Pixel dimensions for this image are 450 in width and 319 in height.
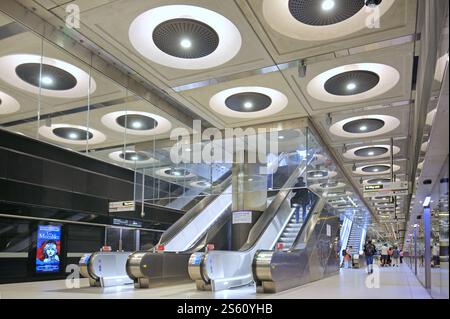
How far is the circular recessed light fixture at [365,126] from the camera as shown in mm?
11656

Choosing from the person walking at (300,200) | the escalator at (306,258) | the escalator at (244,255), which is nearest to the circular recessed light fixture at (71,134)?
the escalator at (244,255)

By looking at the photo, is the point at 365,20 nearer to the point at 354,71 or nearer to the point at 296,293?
the point at 354,71

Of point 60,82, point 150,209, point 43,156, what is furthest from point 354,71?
point 150,209

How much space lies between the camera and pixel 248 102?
10695 mm

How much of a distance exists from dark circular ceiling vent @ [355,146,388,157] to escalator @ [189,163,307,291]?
9.92 ft

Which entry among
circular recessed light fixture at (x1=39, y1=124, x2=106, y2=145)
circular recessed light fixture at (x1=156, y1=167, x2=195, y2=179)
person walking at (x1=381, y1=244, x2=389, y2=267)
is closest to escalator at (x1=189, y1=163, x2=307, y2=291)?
circular recessed light fixture at (x1=156, y1=167, x2=195, y2=179)

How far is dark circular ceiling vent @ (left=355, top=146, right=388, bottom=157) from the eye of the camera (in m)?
14.7

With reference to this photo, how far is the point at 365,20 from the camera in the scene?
6.93 meters

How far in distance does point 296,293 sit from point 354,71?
4.82 metres

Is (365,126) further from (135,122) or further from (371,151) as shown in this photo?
(135,122)

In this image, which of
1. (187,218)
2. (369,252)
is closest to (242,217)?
(187,218)

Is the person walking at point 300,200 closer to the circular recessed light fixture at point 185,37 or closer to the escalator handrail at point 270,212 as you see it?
the escalator handrail at point 270,212

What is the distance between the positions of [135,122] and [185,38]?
4617mm

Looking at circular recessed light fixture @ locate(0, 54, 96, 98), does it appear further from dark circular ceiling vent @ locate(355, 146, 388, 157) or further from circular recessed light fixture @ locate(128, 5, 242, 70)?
dark circular ceiling vent @ locate(355, 146, 388, 157)
